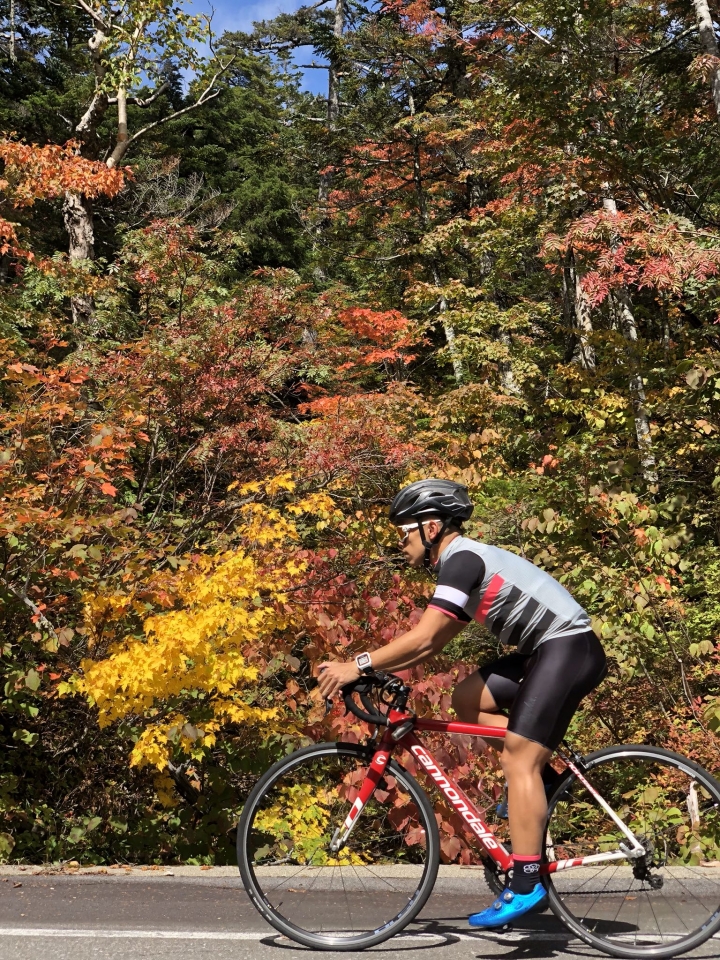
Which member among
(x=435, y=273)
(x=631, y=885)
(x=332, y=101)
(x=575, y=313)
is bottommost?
(x=631, y=885)

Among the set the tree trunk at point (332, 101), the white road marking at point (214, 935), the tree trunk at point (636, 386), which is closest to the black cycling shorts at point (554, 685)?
the white road marking at point (214, 935)

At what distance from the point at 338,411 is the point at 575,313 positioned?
8.39 m

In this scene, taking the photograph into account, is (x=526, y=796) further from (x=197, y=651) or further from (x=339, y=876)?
(x=197, y=651)

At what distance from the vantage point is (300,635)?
6465mm

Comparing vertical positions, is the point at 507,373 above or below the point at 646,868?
above

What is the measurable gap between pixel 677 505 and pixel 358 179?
574 inches

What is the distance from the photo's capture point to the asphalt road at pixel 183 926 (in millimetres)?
3219

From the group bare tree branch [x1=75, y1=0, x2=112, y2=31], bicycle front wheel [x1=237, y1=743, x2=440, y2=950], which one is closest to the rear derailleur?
bicycle front wheel [x1=237, y1=743, x2=440, y2=950]

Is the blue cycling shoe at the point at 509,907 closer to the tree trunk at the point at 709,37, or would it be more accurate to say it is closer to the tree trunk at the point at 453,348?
the tree trunk at the point at 709,37

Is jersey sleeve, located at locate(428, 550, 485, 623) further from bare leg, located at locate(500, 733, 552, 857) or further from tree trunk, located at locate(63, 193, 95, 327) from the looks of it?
tree trunk, located at locate(63, 193, 95, 327)

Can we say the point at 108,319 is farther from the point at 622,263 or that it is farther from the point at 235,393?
the point at 622,263

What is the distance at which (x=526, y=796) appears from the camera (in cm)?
319

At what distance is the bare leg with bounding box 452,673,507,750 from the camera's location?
3.47 m

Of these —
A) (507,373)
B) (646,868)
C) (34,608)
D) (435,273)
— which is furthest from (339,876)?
(435,273)
